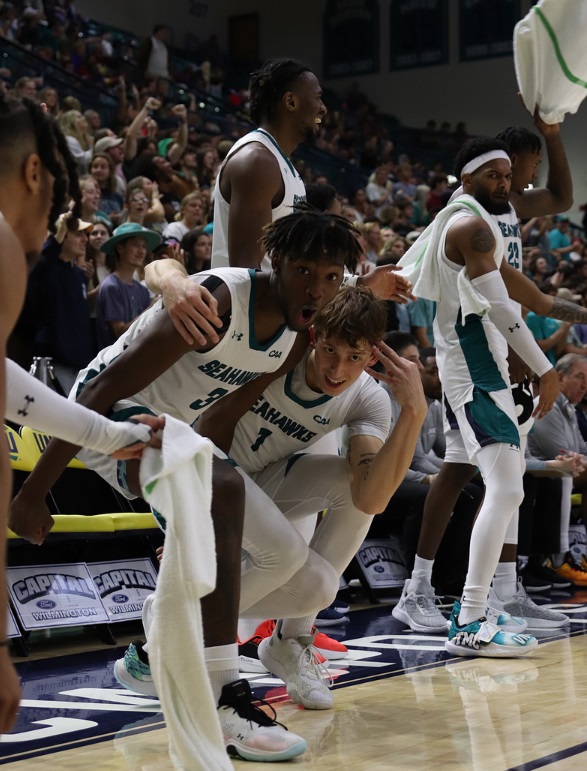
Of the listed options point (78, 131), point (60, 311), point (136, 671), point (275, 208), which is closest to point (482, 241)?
point (275, 208)

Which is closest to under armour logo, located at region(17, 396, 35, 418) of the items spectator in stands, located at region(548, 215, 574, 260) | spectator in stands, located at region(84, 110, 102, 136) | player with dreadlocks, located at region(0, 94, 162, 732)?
player with dreadlocks, located at region(0, 94, 162, 732)

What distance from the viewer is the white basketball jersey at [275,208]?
148 inches

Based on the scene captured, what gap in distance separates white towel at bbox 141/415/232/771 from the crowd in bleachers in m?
1.78

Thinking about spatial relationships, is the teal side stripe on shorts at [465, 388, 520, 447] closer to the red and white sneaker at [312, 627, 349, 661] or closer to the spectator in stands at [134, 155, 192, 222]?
the red and white sneaker at [312, 627, 349, 661]

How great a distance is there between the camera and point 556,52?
4902mm

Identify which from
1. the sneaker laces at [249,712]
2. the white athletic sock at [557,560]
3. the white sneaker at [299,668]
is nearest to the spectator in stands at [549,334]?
the white athletic sock at [557,560]

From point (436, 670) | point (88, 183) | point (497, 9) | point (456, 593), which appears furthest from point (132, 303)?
point (497, 9)

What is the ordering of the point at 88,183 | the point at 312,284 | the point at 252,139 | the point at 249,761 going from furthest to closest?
the point at 88,183 < the point at 252,139 < the point at 312,284 < the point at 249,761

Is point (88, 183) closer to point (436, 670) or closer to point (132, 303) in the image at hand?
point (132, 303)

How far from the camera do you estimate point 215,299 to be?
290 centimetres

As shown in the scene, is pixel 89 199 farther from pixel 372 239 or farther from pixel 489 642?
pixel 489 642

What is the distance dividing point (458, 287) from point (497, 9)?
19181 mm

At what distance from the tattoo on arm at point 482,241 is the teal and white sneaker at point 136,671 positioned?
2.18 metres

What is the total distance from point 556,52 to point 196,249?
2686mm
